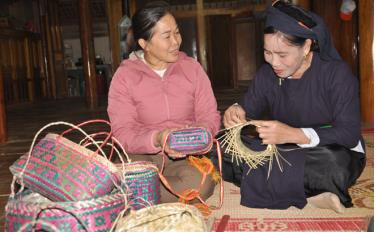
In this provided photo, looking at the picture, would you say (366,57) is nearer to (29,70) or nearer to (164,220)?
(164,220)

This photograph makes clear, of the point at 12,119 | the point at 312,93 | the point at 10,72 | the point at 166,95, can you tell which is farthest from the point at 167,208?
the point at 10,72

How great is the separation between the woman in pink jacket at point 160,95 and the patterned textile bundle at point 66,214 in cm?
67

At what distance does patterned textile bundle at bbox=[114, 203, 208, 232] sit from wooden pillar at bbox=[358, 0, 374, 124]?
314 cm

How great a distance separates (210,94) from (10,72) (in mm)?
8056

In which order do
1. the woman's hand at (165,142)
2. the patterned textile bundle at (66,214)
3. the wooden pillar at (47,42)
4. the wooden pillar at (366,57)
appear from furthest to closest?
the wooden pillar at (47,42), the wooden pillar at (366,57), the woman's hand at (165,142), the patterned textile bundle at (66,214)

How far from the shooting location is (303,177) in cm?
190

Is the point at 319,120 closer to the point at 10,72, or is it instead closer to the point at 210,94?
the point at 210,94

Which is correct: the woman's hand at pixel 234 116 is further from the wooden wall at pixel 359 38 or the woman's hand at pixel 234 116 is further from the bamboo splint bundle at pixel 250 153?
the wooden wall at pixel 359 38

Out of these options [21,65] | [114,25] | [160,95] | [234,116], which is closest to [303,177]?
[234,116]

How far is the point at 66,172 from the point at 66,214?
5.1 inches

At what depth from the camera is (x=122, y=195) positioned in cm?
136

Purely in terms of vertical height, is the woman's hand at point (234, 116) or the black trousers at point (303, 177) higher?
the woman's hand at point (234, 116)

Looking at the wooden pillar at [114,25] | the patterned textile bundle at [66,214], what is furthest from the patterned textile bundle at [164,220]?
the wooden pillar at [114,25]

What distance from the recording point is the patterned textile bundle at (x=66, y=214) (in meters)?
1.26
